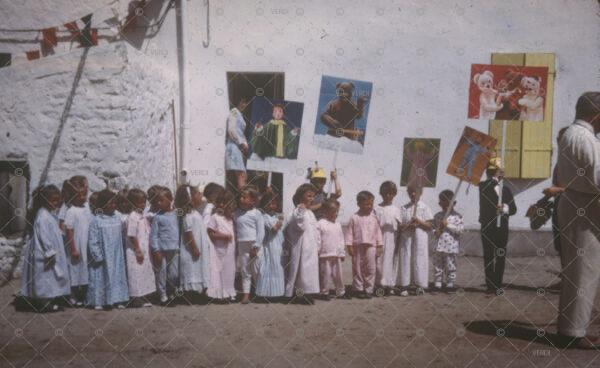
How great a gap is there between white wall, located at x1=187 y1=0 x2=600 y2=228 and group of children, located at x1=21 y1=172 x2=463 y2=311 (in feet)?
3.19

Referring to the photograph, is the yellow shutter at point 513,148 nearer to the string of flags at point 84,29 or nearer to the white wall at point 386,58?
the white wall at point 386,58

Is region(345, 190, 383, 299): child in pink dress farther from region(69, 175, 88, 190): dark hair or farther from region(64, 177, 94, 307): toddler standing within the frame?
region(69, 175, 88, 190): dark hair

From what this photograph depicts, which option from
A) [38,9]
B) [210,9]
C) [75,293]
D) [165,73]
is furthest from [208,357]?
[38,9]

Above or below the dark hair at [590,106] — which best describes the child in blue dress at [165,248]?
below

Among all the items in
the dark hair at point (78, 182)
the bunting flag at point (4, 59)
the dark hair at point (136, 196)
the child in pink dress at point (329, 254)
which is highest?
the bunting flag at point (4, 59)

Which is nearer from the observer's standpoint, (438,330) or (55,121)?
(438,330)

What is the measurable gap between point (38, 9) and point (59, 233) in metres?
3.66

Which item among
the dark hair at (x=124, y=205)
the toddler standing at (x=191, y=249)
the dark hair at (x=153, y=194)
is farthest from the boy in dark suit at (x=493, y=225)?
the dark hair at (x=124, y=205)

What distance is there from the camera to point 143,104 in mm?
6953

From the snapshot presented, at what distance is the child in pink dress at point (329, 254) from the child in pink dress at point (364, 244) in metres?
0.13

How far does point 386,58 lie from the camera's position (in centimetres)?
734

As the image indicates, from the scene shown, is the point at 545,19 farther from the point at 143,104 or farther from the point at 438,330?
the point at 143,104

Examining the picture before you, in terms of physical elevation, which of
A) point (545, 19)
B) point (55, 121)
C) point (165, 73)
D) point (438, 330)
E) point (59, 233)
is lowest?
point (438, 330)

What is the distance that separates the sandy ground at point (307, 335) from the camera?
3807 mm
